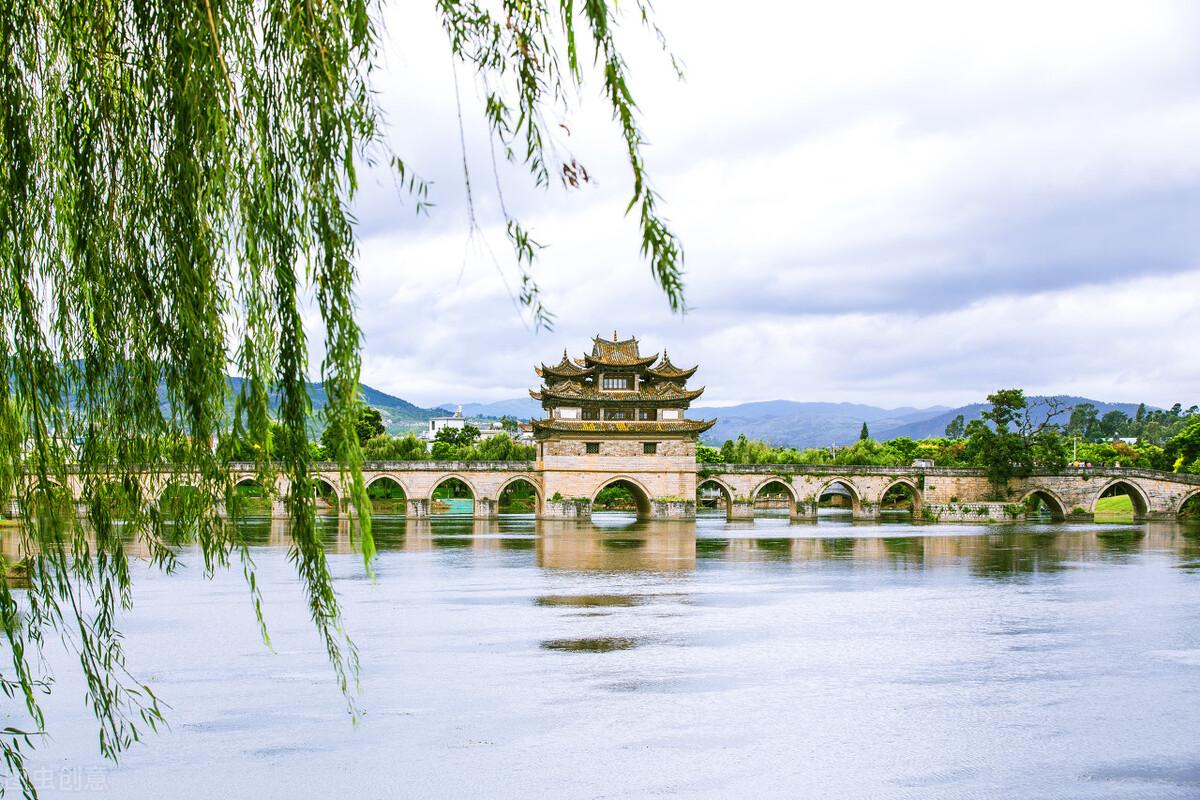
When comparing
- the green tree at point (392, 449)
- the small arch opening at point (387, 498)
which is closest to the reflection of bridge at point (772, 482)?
the small arch opening at point (387, 498)

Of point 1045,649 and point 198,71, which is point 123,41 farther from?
point 1045,649

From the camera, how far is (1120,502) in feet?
217

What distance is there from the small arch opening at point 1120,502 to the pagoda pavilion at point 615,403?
22.2 meters

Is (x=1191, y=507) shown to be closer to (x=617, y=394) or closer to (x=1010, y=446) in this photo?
(x=1010, y=446)

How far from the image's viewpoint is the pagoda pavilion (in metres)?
50.5

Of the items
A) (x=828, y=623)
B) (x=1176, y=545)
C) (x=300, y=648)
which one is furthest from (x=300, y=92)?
(x=1176, y=545)

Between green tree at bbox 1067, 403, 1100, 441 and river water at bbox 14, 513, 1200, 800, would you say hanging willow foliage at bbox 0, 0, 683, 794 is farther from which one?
green tree at bbox 1067, 403, 1100, 441

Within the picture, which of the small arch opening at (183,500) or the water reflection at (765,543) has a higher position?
the small arch opening at (183,500)

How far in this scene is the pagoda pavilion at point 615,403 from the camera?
50469 millimetres

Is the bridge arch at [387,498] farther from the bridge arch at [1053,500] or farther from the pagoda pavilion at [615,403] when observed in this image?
the bridge arch at [1053,500]

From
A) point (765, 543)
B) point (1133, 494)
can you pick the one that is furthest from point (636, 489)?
point (1133, 494)

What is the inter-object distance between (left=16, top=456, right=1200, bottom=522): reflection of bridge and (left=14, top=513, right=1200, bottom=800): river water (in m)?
28.0

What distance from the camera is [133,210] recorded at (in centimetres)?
400

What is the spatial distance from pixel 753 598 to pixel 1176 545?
20.9 metres
